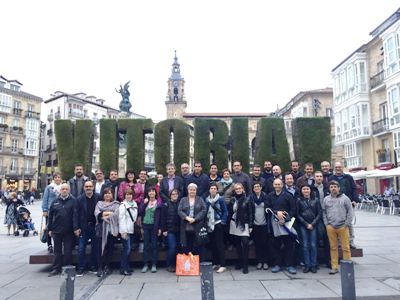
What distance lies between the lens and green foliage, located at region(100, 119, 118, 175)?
30.2ft

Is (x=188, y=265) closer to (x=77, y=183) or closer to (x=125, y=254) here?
(x=125, y=254)

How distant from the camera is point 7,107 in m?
55.2

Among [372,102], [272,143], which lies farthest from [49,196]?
[372,102]

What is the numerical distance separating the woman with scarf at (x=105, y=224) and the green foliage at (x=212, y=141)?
2946 mm

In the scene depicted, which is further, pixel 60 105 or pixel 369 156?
pixel 60 105

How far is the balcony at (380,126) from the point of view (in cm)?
2984

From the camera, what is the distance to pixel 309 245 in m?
7.45

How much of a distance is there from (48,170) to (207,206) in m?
46.1

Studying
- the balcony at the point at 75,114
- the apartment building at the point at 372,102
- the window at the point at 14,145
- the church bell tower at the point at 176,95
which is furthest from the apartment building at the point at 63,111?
the apartment building at the point at 372,102

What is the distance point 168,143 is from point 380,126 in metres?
27.2

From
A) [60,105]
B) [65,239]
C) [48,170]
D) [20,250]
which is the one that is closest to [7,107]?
[60,105]

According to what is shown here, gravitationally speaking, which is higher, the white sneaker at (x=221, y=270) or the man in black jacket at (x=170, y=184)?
the man in black jacket at (x=170, y=184)

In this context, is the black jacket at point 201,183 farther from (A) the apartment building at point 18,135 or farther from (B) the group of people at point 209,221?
(A) the apartment building at point 18,135

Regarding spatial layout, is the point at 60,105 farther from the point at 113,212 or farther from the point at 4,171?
the point at 113,212
